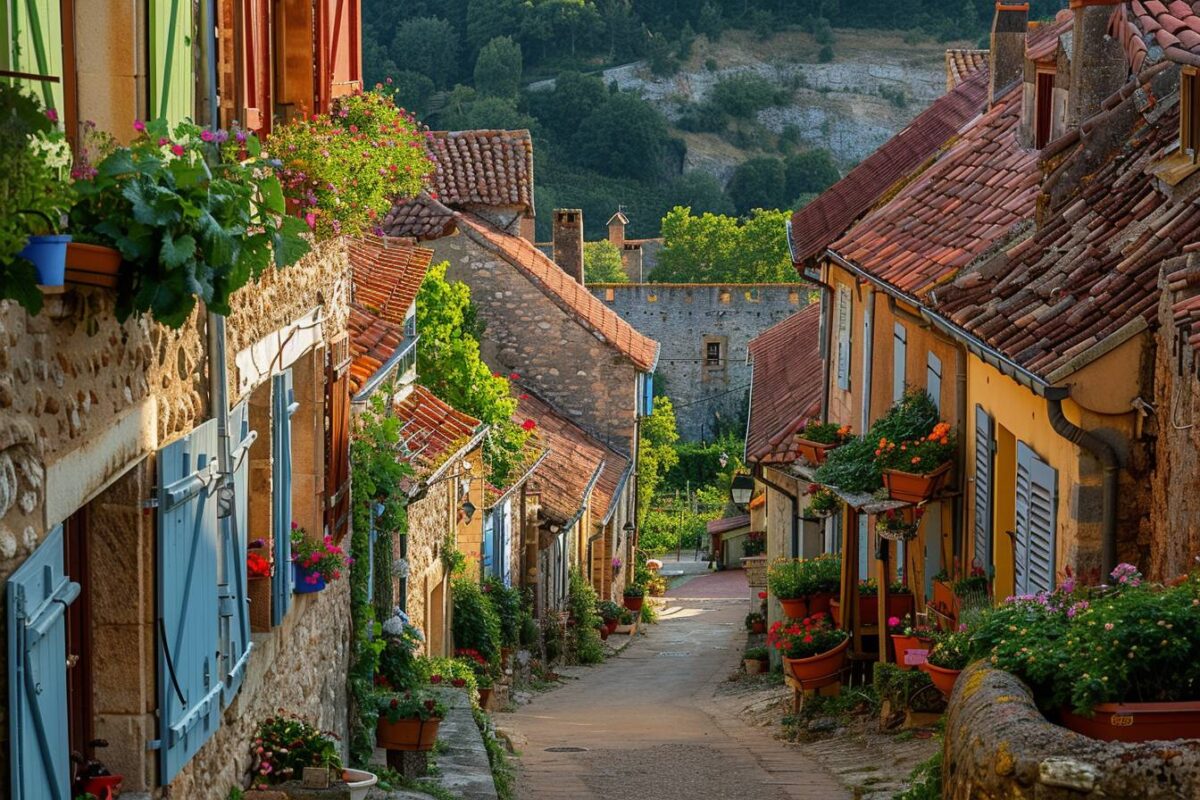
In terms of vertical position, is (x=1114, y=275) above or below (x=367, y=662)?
above

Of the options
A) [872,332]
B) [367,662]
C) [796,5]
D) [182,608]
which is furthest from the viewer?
[796,5]

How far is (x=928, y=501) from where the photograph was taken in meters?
12.6

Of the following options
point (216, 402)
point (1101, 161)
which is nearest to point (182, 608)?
point (216, 402)

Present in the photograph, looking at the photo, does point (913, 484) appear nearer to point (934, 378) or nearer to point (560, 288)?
point (934, 378)

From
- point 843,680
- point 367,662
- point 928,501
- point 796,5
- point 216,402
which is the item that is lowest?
point 843,680

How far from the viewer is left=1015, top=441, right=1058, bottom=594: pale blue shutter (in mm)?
9750

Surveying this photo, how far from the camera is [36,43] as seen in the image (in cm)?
459

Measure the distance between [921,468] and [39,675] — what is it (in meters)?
8.98

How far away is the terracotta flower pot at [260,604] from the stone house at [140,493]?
2 centimetres

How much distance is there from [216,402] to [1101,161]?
6700mm

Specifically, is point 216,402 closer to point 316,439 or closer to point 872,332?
point 316,439

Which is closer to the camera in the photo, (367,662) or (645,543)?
(367,662)

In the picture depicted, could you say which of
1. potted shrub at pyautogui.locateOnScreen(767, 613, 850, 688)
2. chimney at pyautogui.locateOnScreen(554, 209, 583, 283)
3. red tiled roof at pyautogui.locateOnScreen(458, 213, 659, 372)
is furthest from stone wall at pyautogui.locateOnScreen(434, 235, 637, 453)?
potted shrub at pyautogui.locateOnScreen(767, 613, 850, 688)

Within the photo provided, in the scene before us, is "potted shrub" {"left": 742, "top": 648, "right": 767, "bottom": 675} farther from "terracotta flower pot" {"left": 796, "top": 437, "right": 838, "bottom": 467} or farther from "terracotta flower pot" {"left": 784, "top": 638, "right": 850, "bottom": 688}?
"terracotta flower pot" {"left": 784, "top": 638, "right": 850, "bottom": 688}
